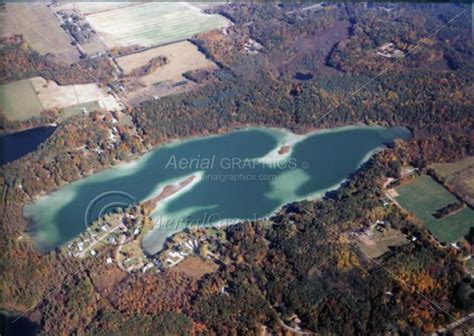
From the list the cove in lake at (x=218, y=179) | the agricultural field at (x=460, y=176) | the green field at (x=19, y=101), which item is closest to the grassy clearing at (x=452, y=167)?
the agricultural field at (x=460, y=176)

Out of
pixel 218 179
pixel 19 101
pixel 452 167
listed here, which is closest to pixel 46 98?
pixel 19 101

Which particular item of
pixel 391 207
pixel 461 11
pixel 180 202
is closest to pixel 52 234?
pixel 180 202

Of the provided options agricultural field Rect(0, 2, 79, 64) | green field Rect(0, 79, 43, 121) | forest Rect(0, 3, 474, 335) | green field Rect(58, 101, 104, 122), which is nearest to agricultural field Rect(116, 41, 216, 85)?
forest Rect(0, 3, 474, 335)

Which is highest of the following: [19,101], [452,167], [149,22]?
[149,22]

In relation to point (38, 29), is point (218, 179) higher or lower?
lower

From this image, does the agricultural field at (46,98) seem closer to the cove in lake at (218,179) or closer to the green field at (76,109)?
the green field at (76,109)

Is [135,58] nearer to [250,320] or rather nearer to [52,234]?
[52,234]

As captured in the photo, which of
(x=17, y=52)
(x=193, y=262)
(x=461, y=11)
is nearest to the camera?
(x=193, y=262)

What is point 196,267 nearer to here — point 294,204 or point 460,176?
point 294,204
